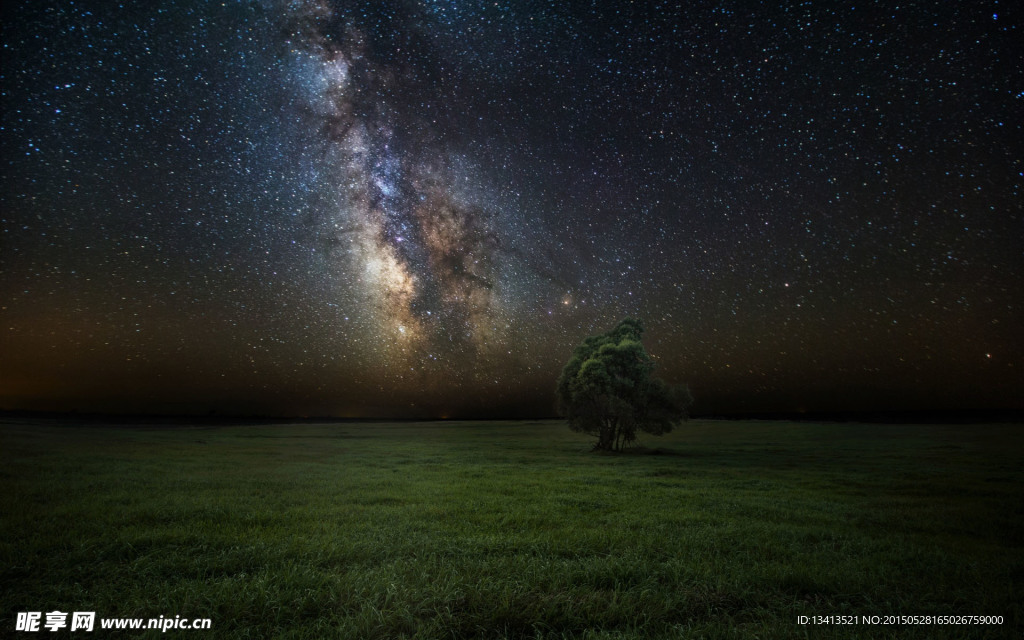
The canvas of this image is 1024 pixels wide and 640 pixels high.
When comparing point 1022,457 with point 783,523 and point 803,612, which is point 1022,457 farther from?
point 803,612

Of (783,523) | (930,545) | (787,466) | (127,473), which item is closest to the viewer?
(930,545)

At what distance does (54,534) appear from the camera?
8164mm

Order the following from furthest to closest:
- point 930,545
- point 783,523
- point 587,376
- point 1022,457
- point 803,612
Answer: point 587,376 → point 1022,457 → point 783,523 → point 930,545 → point 803,612

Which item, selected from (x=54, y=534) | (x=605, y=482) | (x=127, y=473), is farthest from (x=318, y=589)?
(x=127, y=473)

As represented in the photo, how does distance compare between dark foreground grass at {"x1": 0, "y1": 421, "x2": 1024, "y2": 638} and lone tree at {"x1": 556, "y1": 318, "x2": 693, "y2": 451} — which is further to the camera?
lone tree at {"x1": 556, "y1": 318, "x2": 693, "y2": 451}

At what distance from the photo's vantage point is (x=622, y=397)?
32.5 m

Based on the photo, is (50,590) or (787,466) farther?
(787,466)

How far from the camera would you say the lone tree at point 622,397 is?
3188 cm

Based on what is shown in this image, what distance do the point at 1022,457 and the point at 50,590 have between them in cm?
4775

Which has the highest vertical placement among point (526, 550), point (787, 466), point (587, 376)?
point (587, 376)

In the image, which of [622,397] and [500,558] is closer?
[500,558]

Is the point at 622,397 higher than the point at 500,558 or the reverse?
higher

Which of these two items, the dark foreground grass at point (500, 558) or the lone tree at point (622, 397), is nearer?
the dark foreground grass at point (500, 558)

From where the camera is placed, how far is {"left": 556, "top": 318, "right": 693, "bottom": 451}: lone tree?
1255 inches
